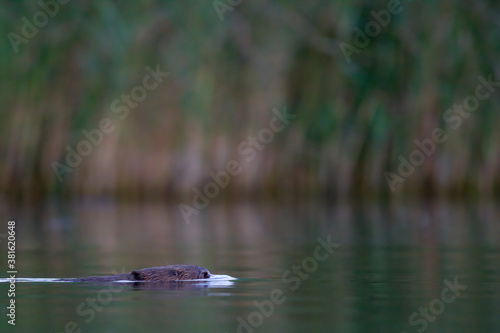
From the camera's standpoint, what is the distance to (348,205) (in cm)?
1686

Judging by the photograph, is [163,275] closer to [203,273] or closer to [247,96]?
[203,273]

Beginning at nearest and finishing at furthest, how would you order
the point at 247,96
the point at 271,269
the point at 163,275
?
the point at 163,275 → the point at 271,269 → the point at 247,96

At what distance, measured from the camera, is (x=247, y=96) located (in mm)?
17469

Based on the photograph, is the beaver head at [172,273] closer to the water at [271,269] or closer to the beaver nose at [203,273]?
the beaver nose at [203,273]

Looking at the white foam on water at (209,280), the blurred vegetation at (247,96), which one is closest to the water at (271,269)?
the white foam on water at (209,280)

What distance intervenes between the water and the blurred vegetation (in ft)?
5.94

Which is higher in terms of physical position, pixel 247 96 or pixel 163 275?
pixel 247 96

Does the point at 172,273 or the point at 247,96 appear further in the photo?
the point at 247,96

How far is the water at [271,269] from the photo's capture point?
6.30m

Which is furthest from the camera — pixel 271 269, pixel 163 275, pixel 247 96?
pixel 247 96

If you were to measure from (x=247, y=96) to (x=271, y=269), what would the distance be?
881 cm

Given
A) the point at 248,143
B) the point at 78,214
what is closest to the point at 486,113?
the point at 248,143

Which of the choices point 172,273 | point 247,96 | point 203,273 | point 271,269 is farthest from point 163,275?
point 247,96

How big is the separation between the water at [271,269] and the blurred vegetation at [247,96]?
1.81 m
